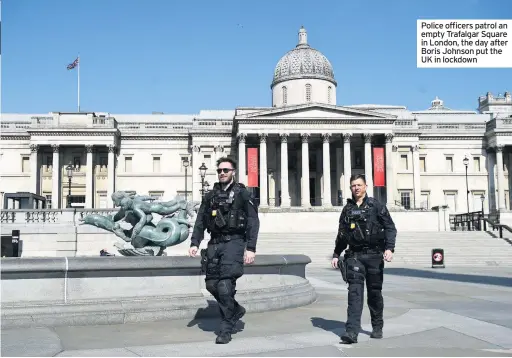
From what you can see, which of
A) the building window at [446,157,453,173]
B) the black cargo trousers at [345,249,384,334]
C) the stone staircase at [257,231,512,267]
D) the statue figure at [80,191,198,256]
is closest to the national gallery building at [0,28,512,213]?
the building window at [446,157,453,173]

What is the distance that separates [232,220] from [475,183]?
71472mm

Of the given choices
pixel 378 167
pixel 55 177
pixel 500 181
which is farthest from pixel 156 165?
pixel 500 181

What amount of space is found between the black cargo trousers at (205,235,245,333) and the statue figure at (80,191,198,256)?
931 centimetres

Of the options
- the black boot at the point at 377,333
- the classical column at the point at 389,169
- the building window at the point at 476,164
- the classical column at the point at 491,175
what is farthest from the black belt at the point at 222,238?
the classical column at the point at 491,175

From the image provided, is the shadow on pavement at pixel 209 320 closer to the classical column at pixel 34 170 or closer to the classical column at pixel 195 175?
the classical column at pixel 195 175

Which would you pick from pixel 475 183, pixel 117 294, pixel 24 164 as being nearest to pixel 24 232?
pixel 117 294

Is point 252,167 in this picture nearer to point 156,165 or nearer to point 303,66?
point 156,165

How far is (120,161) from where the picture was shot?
240ft

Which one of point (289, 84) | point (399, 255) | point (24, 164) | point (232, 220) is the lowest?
point (399, 255)

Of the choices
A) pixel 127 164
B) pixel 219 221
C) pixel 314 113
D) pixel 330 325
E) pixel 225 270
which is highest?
pixel 314 113

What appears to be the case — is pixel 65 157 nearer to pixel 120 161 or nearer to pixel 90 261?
pixel 120 161

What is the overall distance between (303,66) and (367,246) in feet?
218

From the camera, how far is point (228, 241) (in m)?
8.55

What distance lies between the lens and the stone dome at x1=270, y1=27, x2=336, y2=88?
2896 inches
